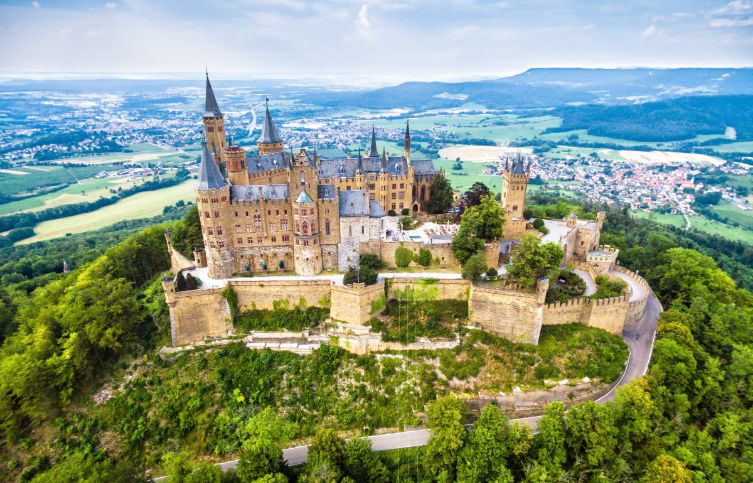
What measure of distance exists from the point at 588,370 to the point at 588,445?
7.81 meters

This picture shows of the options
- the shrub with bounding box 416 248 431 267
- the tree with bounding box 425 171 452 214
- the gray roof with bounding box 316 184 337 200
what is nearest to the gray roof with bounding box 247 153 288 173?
the gray roof with bounding box 316 184 337 200

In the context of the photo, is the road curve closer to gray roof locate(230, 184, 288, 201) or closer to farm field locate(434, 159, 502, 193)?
gray roof locate(230, 184, 288, 201)

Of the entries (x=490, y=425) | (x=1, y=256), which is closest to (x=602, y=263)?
(x=490, y=425)

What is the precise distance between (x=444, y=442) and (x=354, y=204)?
2539 centimetres

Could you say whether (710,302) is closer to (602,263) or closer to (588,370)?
(602,263)

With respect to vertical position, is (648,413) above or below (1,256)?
above

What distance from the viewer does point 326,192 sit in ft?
146

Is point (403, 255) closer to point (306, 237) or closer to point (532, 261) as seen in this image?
point (306, 237)

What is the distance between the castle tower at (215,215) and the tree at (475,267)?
25.3 m

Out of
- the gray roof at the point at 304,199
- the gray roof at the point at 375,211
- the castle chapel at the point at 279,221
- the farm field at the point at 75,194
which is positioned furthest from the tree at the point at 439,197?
the farm field at the point at 75,194

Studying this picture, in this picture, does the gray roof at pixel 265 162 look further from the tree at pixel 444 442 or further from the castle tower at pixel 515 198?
the tree at pixel 444 442

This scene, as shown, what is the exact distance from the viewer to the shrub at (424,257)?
46.3 metres

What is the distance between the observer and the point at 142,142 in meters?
193

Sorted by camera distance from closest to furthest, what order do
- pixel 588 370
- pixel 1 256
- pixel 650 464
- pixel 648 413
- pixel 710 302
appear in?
pixel 650 464
pixel 648 413
pixel 588 370
pixel 710 302
pixel 1 256
